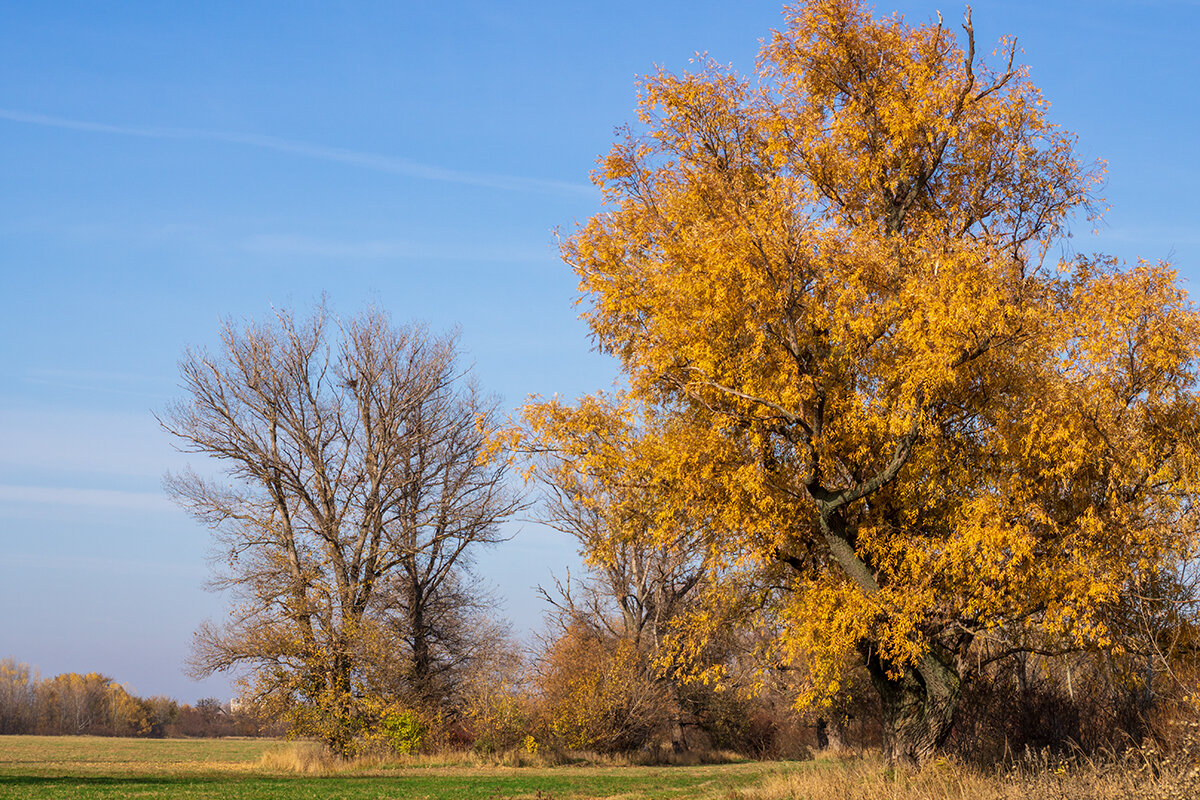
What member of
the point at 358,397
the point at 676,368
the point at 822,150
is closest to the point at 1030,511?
the point at 676,368

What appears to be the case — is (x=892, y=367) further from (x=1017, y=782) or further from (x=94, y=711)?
(x=94, y=711)

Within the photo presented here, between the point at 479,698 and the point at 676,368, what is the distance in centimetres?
1906

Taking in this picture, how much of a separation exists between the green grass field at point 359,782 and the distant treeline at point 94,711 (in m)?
54.4

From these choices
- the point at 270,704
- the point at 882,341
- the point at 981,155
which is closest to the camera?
the point at 882,341

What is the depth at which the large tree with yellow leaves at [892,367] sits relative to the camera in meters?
13.0

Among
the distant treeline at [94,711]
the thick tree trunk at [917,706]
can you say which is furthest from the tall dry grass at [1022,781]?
the distant treeline at [94,711]

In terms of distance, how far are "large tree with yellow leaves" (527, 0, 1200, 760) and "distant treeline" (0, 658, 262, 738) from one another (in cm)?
7177

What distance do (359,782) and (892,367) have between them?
54.1 feet

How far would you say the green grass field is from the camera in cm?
1761

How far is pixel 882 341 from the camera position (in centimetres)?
1421

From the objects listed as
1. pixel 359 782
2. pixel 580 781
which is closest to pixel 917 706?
pixel 580 781

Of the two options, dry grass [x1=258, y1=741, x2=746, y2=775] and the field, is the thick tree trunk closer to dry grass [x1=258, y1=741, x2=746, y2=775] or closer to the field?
the field

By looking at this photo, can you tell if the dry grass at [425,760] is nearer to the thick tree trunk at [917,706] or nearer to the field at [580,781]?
the field at [580,781]

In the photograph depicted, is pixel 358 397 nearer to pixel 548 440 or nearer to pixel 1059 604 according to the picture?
pixel 548 440
